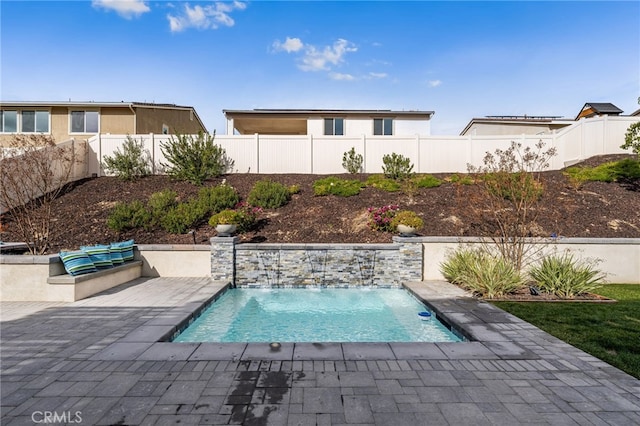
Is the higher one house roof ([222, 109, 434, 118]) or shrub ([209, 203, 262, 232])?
house roof ([222, 109, 434, 118])

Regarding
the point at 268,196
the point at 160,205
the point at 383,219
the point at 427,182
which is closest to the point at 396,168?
the point at 427,182

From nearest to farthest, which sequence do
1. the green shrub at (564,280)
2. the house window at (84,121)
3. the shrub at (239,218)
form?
the green shrub at (564,280) → the shrub at (239,218) → the house window at (84,121)

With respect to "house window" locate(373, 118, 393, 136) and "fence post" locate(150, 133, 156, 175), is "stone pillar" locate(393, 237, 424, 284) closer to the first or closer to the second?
"fence post" locate(150, 133, 156, 175)

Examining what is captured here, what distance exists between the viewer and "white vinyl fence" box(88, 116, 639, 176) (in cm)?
1600

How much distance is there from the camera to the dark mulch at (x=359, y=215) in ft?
33.9

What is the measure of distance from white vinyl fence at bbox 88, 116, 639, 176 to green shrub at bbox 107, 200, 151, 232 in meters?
5.45

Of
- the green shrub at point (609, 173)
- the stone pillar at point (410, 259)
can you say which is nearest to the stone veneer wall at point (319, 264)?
the stone pillar at point (410, 259)

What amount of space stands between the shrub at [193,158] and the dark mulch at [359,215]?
81 cm

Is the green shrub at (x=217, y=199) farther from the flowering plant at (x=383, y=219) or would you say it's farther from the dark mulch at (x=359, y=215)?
the flowering plant at (x=383, y=219)

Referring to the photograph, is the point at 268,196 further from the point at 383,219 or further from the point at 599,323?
the point at 599,323

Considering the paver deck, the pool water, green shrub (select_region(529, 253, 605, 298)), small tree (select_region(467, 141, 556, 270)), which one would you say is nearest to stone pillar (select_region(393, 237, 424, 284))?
the pool water

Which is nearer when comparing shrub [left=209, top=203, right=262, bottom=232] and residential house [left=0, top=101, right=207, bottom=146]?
shrub [left=209, top=203, right=262, bottom=232]

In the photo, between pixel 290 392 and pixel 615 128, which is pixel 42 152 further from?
pixel 615 128

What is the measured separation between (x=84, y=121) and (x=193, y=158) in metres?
11.1
